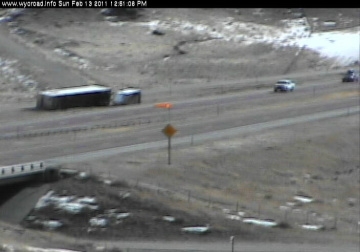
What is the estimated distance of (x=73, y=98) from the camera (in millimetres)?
55812

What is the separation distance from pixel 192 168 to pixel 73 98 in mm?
17068

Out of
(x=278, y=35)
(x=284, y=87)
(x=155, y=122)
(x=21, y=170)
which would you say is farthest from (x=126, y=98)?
(x=278, y=35)

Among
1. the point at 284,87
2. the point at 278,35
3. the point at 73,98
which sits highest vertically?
the point at 278,35

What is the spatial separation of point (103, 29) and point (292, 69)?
1819 cm

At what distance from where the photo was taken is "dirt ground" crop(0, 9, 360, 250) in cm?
3272

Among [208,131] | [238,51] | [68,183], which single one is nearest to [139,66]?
[238,51]

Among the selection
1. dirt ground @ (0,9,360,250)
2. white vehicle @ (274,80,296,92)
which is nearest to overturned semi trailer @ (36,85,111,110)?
dirt ground @ (0,9,360,250)

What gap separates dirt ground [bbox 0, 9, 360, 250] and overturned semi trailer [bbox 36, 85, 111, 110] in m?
2.11

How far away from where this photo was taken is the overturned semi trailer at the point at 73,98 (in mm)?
53969

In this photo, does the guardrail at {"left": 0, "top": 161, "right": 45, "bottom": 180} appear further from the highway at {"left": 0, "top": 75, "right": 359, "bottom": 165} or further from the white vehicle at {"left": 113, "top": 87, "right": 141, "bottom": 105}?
the white vehicle at {"left": 113, "top": 87, "right": 141, "bottom": 105}

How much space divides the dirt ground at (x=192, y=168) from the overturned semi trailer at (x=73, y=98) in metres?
2.11

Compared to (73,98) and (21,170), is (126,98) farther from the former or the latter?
(21,170)

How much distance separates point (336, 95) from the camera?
69625 mm

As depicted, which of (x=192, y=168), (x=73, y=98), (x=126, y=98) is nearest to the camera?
(x=192, y=168)
